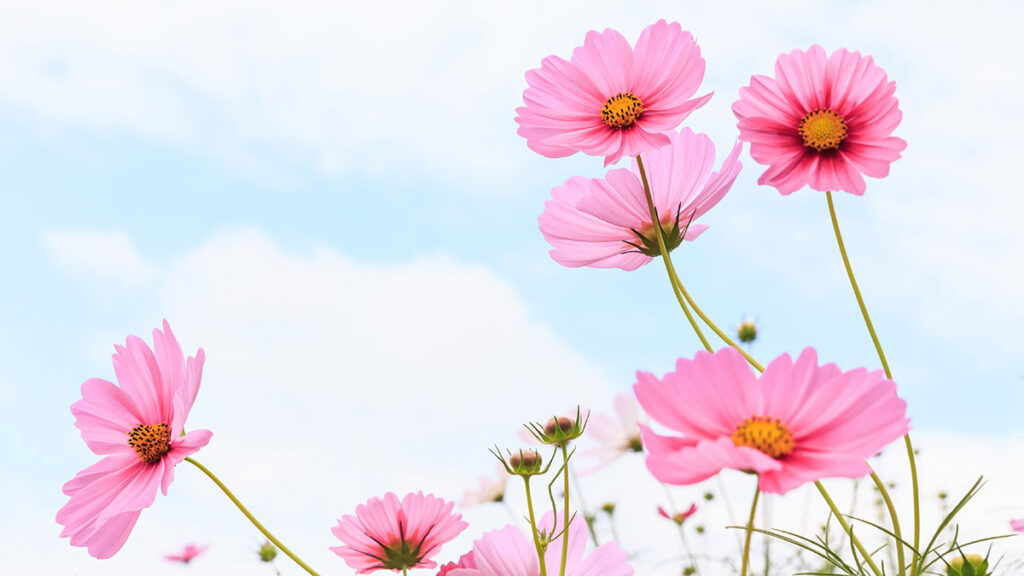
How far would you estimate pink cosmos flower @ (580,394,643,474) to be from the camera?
1.68 metres

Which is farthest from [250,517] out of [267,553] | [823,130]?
[267,553]

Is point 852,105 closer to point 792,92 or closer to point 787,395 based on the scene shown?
point 792,92

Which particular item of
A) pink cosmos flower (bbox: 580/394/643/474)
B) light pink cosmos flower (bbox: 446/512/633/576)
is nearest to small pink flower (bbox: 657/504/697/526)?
pink cosmos flower (bbox: 580/394/643/474)

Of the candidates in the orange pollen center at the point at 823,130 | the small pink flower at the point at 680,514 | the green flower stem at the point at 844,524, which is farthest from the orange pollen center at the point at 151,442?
the small pink flower at the point at 680,514

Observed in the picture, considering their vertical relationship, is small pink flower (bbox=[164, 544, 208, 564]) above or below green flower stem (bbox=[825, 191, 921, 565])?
above

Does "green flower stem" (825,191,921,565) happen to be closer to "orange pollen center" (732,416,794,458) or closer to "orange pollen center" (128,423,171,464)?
"orange pollen center" (732,416,794,458)

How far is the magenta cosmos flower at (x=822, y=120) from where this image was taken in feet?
2.83

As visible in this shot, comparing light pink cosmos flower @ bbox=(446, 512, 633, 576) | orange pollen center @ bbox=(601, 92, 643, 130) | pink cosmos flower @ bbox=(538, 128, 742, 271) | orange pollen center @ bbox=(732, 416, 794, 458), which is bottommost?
orange pollen center @ bbox=(732, 416, 794, 458)

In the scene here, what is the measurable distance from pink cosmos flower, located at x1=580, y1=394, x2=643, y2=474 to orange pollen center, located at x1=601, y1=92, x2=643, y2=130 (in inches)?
33.7

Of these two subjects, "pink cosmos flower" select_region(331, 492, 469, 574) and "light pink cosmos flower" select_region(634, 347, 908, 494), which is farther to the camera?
"pink cosmos flower" select_region(331, 492, 469, 574)

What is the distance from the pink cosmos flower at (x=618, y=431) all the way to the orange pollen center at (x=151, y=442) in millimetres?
978

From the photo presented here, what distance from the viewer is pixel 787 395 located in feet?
1.85

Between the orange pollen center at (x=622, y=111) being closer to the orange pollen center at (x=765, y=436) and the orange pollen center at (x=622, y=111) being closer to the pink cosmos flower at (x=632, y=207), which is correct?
the pink cosmos flower at (x=632, y=207)

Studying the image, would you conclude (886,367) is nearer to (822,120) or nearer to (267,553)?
(822,120)
